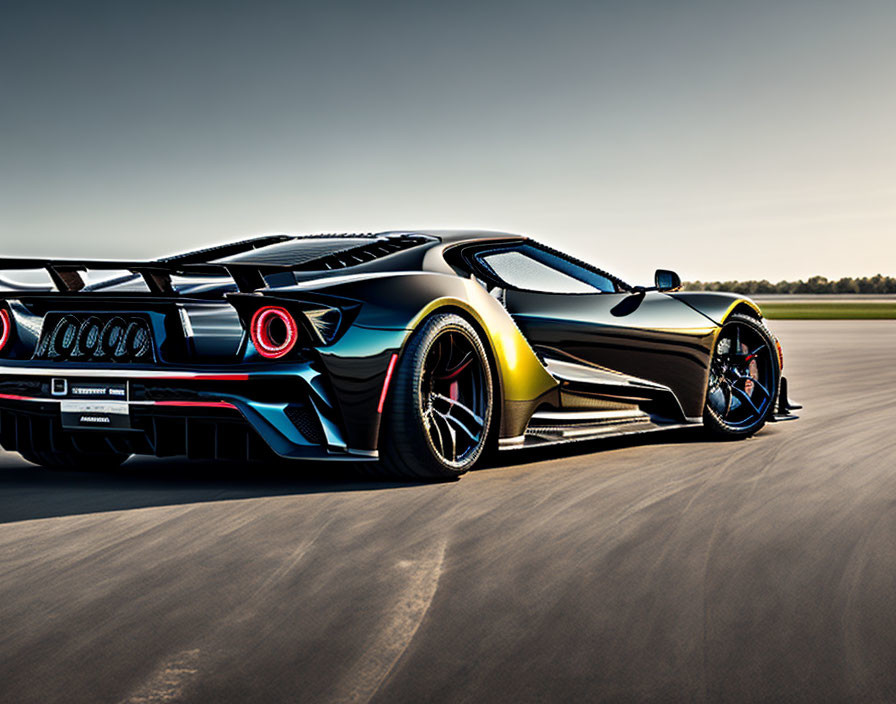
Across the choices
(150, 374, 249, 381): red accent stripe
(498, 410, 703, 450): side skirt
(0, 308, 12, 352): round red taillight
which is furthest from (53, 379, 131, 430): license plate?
(498, 410, 703, 450): side skirt

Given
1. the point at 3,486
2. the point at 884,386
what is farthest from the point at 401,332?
the point at 884,386

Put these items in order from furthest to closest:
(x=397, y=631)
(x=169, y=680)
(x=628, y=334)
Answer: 1. (x=628, y=334)
2. (x=397, y=631)
3. (x=169, y=680)

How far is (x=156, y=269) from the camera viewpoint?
433 centimetres

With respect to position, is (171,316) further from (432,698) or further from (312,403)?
(432,698)

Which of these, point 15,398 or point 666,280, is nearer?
point 15,398

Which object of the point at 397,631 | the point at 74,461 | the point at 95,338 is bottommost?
the point at 74,461

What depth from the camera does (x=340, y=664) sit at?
238 cm

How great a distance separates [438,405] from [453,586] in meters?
1.78

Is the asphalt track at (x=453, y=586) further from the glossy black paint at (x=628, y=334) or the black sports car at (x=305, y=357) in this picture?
the glossy black paint at (x=628, y=334)

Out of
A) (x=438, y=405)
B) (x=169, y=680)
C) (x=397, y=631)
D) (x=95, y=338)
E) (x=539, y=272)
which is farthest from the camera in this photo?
(x=539, y=272)

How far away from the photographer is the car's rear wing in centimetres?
419

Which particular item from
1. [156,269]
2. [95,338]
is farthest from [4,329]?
[156,269]

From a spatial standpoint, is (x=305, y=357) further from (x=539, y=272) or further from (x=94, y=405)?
(x=539, y=272)

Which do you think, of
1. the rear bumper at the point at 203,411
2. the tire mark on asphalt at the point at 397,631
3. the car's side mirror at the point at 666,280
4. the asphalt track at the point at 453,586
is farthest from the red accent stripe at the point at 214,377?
the car's side mirror at the point at 666,280
